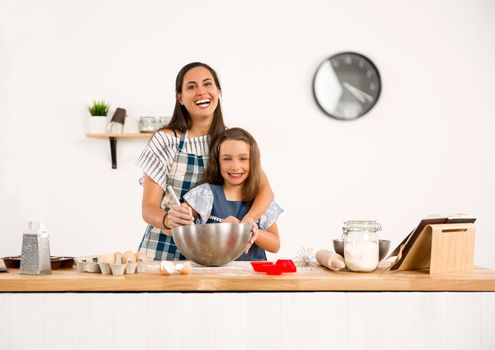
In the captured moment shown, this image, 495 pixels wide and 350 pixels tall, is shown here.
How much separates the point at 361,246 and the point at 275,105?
7.85 feet

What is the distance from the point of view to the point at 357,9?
4.04 m

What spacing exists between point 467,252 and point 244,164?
30.6 inches

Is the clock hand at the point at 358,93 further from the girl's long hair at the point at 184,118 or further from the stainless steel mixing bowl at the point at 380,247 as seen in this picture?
the stainless steel mixing bowl at the point at 380,247

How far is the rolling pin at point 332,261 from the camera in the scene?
5.63ft

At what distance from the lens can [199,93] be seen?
2205mm

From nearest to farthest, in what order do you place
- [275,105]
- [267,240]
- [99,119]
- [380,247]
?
1. [380,247]
2. [267,240]
3. [99,119]
4. [275,105]

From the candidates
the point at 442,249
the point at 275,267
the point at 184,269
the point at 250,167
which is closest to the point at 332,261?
the point at 275,267

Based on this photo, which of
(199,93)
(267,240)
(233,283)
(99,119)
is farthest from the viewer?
(99,119)


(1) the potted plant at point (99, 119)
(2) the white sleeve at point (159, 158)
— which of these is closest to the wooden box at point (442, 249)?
(2) the white sleeve at point (159, 158)

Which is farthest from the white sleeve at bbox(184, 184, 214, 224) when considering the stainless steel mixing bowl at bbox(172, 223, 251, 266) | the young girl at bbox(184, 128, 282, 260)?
the stainless steel mixing bowl at bbox(172, 223, 251, 266)

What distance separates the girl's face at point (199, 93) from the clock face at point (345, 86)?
6.15 feet

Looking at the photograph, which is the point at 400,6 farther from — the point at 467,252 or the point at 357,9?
the point at 467,252

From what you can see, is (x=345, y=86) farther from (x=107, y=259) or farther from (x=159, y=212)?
(x=107, y=259)
